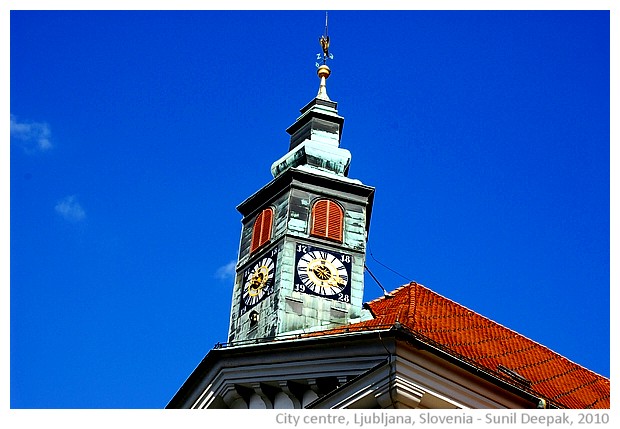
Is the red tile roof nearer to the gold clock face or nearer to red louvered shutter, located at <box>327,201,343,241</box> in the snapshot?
red louvered shutter, located at <box>327,201,343,241</box>

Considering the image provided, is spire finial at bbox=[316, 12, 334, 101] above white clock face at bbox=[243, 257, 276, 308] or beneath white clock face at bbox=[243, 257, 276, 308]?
above

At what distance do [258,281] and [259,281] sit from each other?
4 cm

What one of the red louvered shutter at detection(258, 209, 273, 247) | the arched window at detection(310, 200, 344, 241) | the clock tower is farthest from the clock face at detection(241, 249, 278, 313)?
the arched window at detection(310, 200, 344, 241)

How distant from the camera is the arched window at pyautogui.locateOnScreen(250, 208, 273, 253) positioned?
A: 27.2 m

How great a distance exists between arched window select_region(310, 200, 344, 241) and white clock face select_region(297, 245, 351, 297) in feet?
1.52

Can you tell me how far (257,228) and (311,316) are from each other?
3.53 metres

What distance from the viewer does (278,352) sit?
21172 millimetres

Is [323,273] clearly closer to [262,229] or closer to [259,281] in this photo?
[259,281]

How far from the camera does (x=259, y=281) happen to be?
1040 inches

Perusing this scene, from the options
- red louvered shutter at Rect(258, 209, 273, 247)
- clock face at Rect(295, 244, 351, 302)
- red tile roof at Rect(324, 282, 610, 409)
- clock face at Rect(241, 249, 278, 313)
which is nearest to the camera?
red tile roof at Rect(324, 282, 610, 409)

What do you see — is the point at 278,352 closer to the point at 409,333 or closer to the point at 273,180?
the point at 409,333

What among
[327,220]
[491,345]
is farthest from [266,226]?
[491,345]

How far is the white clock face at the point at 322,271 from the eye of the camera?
25703mm
